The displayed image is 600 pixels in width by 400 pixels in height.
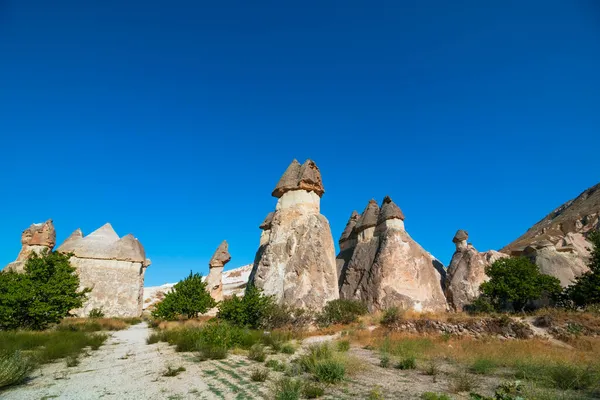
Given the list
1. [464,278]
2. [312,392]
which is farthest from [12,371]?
[464,278]

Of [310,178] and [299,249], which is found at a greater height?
[310,178]

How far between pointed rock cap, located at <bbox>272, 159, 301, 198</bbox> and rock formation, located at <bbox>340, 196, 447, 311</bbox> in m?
6.65

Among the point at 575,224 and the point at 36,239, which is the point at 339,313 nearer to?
the point at 36,239

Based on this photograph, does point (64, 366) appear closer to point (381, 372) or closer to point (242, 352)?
point (242, 352)

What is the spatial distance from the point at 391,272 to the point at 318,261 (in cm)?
510

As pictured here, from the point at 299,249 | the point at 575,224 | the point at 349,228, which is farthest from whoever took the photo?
the point at 575,224

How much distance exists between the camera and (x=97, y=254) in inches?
834

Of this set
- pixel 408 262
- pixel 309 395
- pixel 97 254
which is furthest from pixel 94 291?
pixel 309 395

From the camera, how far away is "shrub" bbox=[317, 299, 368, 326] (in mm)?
13664

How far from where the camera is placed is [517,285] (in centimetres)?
1600

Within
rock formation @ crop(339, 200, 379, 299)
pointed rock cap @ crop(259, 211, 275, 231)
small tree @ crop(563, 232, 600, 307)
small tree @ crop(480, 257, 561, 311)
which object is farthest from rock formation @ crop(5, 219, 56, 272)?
small tree @ crop(563, 232, 600, 307)

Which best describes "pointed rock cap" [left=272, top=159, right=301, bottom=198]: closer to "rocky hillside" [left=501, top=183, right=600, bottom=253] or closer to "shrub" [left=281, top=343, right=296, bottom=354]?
"shrub" [left=281, top=343, right=296, bottom=354]

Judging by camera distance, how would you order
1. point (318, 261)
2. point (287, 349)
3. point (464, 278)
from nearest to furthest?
point (287, 349) < point (318, 261) < point (464, 278)

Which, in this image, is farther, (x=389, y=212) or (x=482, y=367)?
(x=389, y=212)
